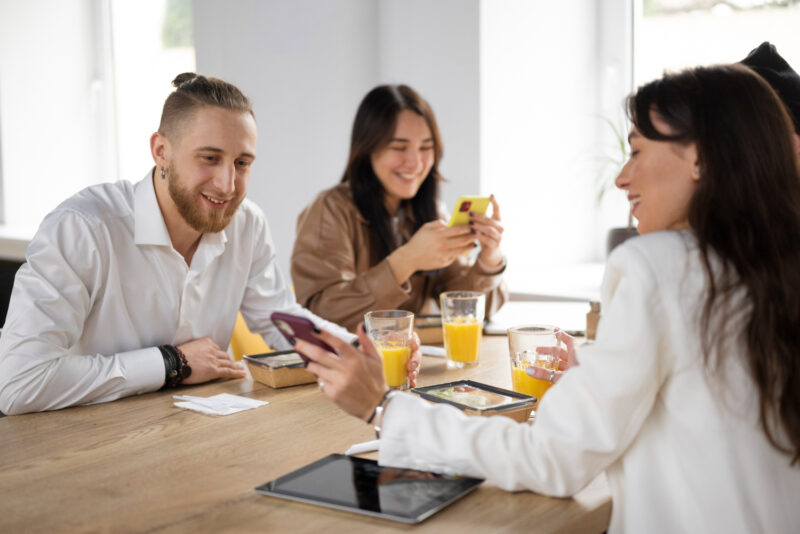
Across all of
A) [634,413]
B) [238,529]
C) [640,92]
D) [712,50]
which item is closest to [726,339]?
[634,413]

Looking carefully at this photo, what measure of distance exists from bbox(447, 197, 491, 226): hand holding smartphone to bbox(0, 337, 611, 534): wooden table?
2.65 ft

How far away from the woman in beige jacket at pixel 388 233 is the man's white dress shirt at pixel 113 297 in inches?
10.1

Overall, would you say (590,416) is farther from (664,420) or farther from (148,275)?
(148,275)

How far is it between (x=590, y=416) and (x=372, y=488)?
32cm

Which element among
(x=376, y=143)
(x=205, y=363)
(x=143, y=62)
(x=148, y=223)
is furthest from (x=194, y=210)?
(x=143, y=62)

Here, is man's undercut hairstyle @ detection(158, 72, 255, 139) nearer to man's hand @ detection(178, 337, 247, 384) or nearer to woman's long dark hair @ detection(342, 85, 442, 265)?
man's hand @ detection(178, 337, 247, 384)

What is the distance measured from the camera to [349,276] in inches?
102

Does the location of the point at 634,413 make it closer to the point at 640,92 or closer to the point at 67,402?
the point at 640,92

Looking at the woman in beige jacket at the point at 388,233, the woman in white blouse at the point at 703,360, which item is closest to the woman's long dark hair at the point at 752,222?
the woman in white blouse at the point at 703,360

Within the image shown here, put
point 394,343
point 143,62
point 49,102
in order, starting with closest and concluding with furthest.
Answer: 1. point 394,343
2. point 49,102
3. point 143,62

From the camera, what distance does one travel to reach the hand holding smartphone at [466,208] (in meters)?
2.44

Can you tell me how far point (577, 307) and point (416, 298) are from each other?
57cm

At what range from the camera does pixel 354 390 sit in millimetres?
1269

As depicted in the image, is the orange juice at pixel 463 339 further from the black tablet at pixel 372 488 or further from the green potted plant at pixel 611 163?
the green potted plant at pixel 611 163
